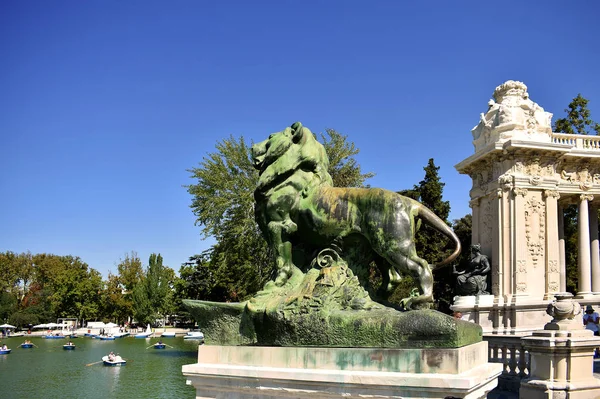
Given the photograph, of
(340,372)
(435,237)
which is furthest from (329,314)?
(435,237)

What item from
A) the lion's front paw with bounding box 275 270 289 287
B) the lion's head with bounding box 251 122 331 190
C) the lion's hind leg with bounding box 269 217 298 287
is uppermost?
the lion's head with bounding box 251 122 331 190

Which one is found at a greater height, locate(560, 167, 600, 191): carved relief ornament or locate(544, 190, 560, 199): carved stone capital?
locate(560, 167, 600, 191): carved relief ornament

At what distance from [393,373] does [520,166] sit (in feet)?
59.8

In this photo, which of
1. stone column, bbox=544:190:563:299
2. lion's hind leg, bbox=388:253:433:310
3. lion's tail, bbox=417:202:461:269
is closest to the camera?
lion's hind leg, bbox=388:253:433:310

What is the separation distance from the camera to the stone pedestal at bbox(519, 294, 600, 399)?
376 inches

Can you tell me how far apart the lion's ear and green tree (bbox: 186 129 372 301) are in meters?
19.2

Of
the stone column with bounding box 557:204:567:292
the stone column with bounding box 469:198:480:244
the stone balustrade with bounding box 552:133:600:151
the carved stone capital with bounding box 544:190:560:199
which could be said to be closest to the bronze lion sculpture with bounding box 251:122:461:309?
the carved stone capital with bounding box 544:190:560:199

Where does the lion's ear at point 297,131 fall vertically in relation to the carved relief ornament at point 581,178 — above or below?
below

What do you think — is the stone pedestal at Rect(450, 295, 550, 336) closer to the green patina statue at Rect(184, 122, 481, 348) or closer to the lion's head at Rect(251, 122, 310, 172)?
the green patina statue at Rect(184, 122, 481, 348)

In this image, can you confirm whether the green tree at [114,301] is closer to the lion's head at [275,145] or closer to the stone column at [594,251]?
the stone column at [594,251]

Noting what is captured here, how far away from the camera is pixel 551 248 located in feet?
69.3

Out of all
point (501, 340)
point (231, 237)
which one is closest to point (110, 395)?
point (231, 237)

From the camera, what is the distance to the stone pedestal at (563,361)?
9.55 meters

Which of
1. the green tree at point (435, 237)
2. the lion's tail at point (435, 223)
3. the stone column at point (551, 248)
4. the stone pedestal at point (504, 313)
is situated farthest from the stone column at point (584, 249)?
the lion's tail at point (435, 223)
